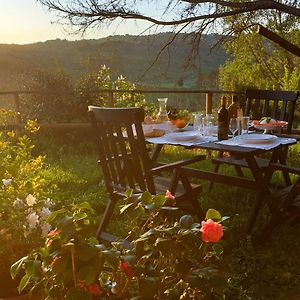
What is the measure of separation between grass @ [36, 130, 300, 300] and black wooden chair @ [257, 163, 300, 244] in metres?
0.12

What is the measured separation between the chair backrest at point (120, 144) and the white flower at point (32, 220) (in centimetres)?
87

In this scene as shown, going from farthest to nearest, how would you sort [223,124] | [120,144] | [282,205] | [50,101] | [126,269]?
[50,101]
[223,124]
[282,205]
[120,144]
[126,269]

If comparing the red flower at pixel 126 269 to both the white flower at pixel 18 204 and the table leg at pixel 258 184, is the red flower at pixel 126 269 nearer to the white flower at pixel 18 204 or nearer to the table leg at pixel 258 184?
the white flower at pixel 18 204

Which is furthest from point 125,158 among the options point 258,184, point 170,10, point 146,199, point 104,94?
point 170,10

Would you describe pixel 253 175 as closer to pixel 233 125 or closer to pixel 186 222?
pixel 233 125

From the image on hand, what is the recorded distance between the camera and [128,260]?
135 cm

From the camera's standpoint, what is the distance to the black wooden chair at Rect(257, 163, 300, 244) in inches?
117

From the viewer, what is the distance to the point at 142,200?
4.96ft

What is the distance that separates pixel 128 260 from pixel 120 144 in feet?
4.67

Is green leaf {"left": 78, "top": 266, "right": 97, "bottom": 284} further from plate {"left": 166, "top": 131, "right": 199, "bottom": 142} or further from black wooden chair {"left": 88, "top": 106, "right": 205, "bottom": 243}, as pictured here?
plate {"left": 166, "top": 131, "right": 199, "bottom": 142}

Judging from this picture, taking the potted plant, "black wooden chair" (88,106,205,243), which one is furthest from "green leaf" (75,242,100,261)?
"black wooden chair" (88,106,205,243)

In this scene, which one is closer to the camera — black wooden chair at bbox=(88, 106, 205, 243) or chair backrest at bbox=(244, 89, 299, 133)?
black wooden chair at bbox=(88, 106, 205, 243)

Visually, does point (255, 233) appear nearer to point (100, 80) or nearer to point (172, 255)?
point (172, 255)

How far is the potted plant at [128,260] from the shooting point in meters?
1.32
